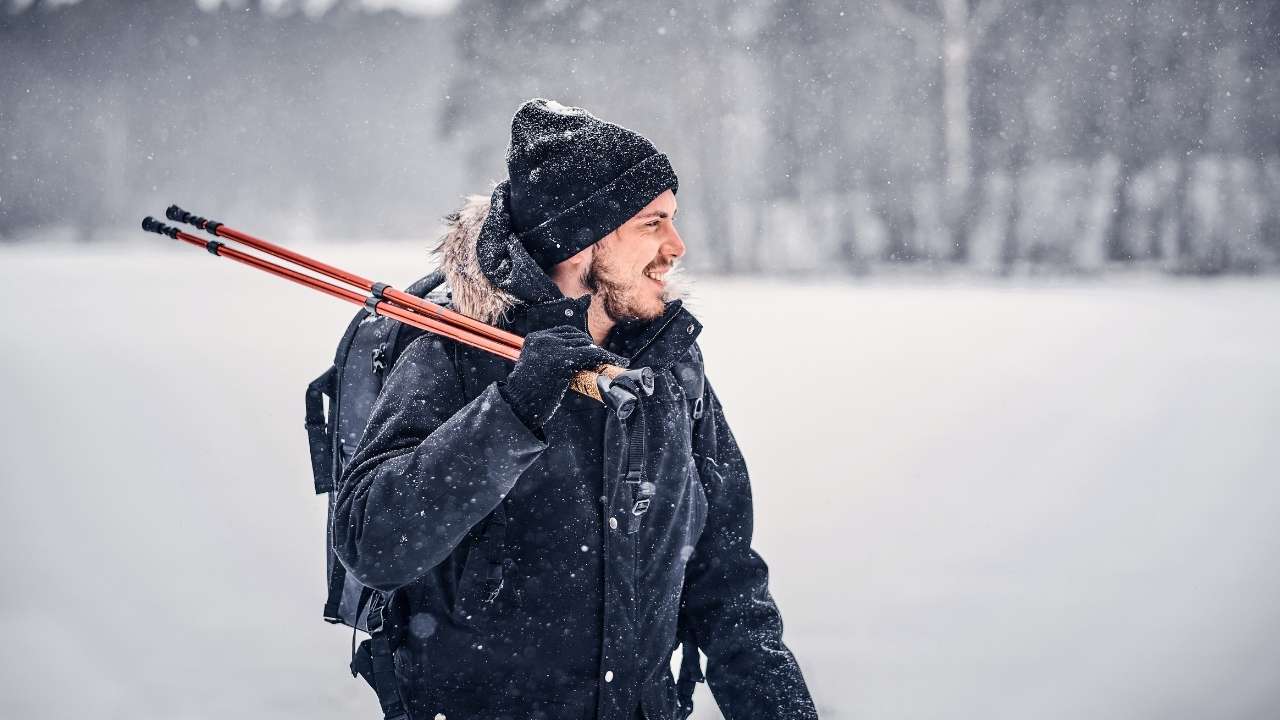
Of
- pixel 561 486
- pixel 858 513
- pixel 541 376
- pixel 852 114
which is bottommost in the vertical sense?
pixel 858 513

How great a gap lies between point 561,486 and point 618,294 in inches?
16.9

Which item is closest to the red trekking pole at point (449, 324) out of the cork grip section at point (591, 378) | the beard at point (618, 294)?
the cork grip section at point (591, 378)

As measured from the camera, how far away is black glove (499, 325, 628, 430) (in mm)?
1388

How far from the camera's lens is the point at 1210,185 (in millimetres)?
12070

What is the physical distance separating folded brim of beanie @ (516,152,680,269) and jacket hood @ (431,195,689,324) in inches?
4.3

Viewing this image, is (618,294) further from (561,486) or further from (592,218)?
(561,486)

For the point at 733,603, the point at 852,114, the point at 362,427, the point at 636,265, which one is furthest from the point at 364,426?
the point at 852,114

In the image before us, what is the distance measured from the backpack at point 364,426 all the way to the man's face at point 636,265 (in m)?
0.17

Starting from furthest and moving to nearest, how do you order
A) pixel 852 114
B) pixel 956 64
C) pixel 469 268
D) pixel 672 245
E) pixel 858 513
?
pixel 852 114
pixel 956 64
pixel 858 513
pixel 672 245
pixel 469 268

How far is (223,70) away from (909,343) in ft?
51.3

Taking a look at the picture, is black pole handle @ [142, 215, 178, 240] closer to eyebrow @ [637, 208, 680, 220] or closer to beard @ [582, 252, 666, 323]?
beard @ [582, 252, 666, 323]

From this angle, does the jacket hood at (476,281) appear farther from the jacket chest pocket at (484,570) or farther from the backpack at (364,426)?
the jacket chest pocket at (484,570)

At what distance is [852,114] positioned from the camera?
1418cm

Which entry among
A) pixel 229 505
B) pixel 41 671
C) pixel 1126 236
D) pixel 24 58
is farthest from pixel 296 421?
pixel 1126 236
